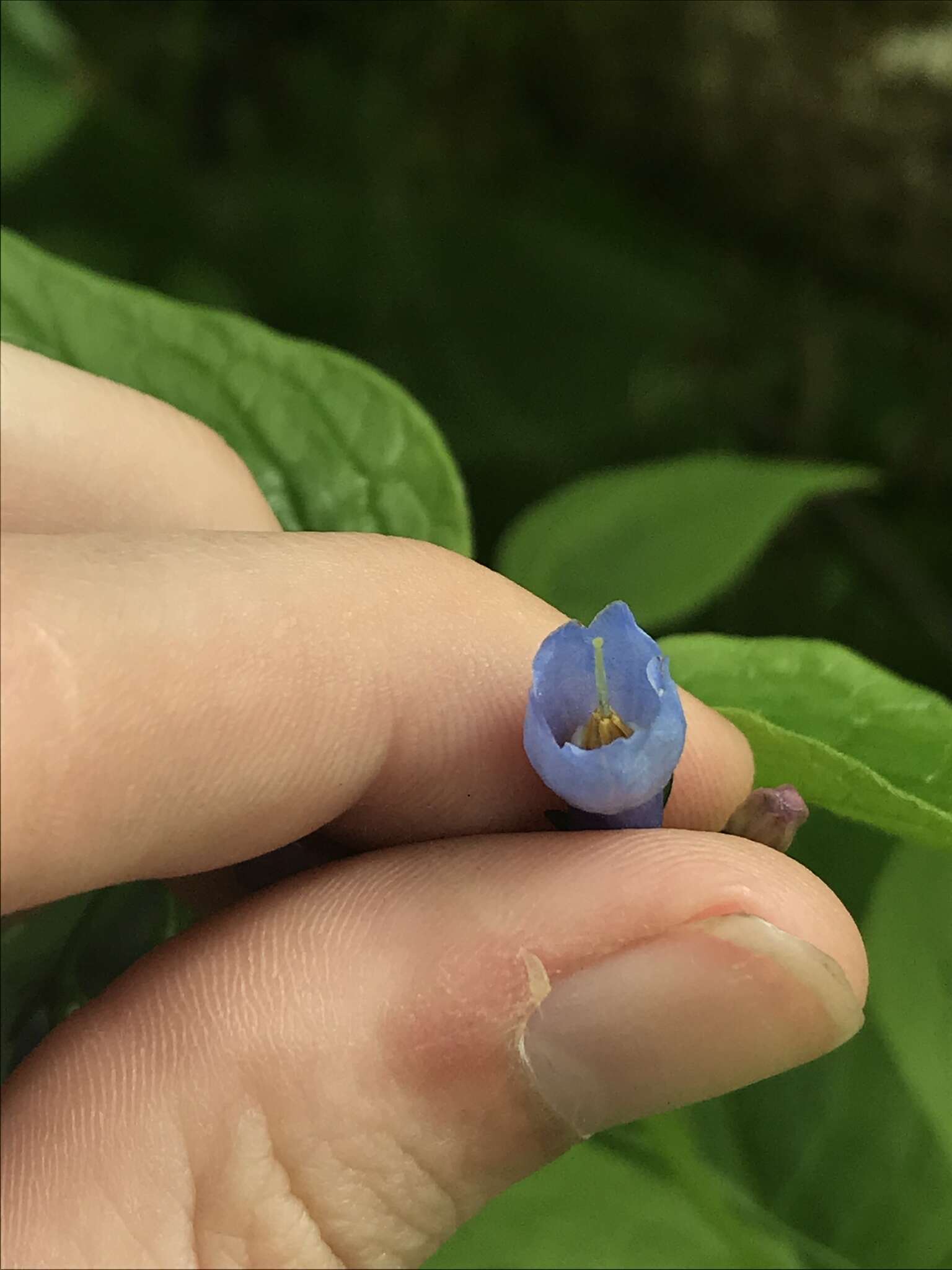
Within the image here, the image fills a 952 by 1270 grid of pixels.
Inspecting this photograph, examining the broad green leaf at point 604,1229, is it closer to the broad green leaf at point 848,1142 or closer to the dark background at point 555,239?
the broad green leaf at point 848,1142

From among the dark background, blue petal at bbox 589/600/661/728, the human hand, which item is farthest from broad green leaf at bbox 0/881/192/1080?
the dark background

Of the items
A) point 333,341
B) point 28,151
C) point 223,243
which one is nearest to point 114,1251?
point 28,151

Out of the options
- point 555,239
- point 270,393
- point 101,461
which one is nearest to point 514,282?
point 555,239

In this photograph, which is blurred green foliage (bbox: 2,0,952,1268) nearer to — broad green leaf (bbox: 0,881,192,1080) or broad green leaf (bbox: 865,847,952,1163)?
broad green leaf (bbox: 865,847,952,1163)

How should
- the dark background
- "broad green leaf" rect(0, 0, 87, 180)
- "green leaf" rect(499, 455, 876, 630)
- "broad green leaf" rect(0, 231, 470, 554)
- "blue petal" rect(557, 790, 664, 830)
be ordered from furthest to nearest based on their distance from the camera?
the dark background, "broad green leaf" rect(0, 0, 87, 180), "green leaf" rect(499, 455, 876, 630), "broad green leaf" rect(0, 231, 470, 554), "blue petal" rect(557, 790, 664, 830)

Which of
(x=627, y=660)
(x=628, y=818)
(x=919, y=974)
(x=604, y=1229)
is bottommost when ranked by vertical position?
(x=604, y=1229)

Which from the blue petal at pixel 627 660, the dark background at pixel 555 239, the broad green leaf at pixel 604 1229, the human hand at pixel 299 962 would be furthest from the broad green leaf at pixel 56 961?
the dark background at pixel 555 239

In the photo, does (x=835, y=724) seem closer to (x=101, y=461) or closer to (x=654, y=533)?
(x=654, y=533)

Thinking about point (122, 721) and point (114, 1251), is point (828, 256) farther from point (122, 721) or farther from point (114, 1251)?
point (114, 1251)
